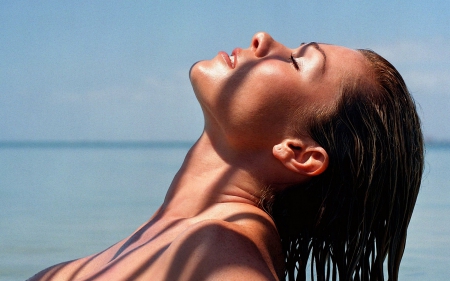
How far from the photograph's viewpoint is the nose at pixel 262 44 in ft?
6.11

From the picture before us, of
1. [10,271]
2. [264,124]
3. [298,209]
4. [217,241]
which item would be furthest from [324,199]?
[10,271]

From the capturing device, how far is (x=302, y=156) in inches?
70.8

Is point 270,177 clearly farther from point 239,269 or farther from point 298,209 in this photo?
point 239,269

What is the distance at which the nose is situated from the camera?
6.11 ft

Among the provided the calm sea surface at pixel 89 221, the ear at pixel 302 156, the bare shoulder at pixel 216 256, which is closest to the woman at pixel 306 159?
the ear at pixel 302 156

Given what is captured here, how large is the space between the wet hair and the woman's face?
0.06 metres

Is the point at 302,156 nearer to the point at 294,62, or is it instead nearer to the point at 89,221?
the point at 294,62

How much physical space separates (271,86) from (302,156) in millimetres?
223

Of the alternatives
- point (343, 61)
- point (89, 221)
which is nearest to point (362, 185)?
point (343, 61)

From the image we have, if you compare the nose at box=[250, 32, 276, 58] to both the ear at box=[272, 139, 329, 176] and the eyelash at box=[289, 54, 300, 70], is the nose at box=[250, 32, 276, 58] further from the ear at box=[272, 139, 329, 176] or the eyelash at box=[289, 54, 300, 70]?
the ear at box=[272, 139, 329, 176]

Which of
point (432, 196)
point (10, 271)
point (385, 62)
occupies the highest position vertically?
point (385, 62)

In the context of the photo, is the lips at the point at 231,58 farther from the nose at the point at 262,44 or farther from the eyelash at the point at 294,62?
the eyelash at the point at 294,62

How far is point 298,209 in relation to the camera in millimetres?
1917

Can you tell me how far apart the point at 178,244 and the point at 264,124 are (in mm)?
486
